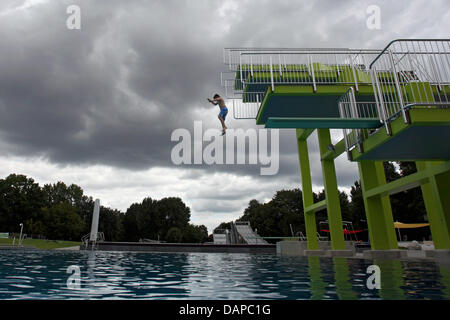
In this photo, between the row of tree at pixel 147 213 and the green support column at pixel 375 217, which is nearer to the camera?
the green support column at pixel 375 217

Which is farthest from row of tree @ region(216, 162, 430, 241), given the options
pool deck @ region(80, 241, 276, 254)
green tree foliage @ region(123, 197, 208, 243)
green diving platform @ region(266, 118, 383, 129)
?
green diving platform @ region(266, 118, 383, 129)

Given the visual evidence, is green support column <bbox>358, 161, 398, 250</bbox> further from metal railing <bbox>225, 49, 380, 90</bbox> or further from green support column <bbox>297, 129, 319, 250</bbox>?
green support column <bbox>297, 129, 319, 250</bbox>

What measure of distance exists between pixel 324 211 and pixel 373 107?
52165 mm

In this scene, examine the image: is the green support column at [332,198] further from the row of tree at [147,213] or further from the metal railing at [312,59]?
the row of tree at [147,213]

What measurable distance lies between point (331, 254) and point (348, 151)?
7.21 m

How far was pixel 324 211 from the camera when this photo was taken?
61719mm

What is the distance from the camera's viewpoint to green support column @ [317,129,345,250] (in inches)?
650

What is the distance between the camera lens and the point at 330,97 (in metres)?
12.5

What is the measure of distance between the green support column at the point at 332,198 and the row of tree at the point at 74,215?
2435 inches

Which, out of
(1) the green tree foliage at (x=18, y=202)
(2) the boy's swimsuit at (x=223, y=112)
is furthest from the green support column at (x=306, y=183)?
(1) the green tree foliage at (x=18, y=202)

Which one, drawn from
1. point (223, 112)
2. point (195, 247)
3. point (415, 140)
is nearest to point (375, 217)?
point (415, 140)

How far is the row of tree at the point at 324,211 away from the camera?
39.7 m

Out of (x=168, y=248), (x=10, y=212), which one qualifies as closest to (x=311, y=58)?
(x=168, y=248)
